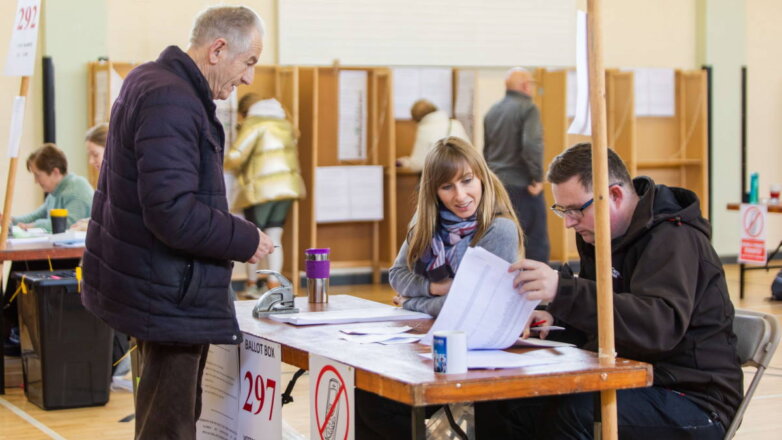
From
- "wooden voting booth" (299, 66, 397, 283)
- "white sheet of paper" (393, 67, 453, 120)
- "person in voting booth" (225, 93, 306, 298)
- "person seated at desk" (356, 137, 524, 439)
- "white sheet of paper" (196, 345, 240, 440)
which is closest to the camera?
"white sheet of paper" (196, 345, 240, 440)

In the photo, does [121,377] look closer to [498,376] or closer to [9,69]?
[9,69]

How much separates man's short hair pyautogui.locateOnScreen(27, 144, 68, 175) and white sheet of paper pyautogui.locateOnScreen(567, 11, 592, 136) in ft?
14.3

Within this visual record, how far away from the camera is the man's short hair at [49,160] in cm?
584

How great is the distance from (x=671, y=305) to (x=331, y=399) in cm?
72

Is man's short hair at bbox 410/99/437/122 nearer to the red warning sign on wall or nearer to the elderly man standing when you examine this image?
the elderly man standing

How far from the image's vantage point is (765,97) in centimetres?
1024

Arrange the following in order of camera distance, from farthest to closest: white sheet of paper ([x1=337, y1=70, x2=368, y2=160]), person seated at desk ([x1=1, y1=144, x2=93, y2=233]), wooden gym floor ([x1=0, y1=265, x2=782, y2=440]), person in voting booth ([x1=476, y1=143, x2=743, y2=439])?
white sheet of paper ([x1=337, y1=70, x2=368, y2=160]) → person seated at desk ([x1=1, y1=144, x2=93, y2=233]) → wooden gym floor ([x1=0, y1=265, x2=782, y2=440]) → person in voting booth ([x1=476, y1=143, x2=743, y2=439])

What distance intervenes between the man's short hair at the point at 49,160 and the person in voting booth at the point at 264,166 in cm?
170

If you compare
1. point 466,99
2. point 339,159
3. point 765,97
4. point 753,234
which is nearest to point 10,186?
point 339,159

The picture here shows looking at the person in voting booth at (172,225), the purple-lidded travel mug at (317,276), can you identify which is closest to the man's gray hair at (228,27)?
the person in voting booth at (172,225)

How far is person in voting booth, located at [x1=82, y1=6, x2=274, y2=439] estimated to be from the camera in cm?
226

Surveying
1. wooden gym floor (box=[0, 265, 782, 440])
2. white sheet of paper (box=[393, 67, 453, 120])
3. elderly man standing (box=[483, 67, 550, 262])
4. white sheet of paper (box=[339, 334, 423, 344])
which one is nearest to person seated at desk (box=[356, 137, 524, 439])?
white sheet of paper (box=[339, 334, 423, 344])

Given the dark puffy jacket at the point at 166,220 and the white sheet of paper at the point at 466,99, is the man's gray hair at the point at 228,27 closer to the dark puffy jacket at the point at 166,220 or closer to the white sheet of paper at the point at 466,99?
the dark puffy jacket at the point at 166,220

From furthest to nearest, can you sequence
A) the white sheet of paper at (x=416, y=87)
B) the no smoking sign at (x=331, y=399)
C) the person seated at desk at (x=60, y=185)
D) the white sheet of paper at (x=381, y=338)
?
the white sheet of paper at (x=416, y=87) < the person seated at desk at (x=60, y=185) < the white sheet of paper at (x=381, y=338) < the no smoking sign at (x=331, y=399)
